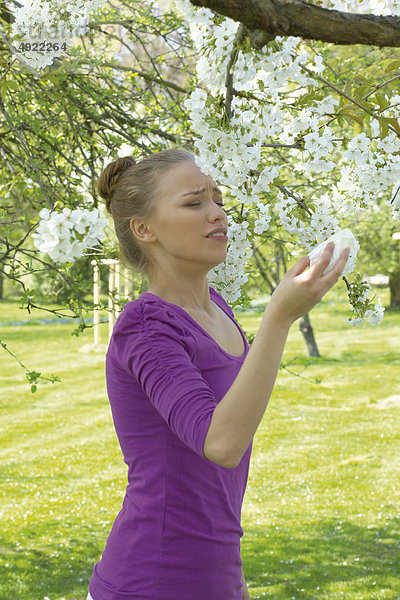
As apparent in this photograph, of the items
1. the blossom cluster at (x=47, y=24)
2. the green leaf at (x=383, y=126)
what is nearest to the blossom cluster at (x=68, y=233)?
the green leaf at (x=383, y=126)

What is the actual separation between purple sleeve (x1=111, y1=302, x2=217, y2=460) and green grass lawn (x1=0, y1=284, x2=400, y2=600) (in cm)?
244

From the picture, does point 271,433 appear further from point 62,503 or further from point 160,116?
point 160,116

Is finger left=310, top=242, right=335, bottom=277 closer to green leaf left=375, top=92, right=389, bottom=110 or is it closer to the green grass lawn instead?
green leaf left=375, top=92, right=389, bottom=110

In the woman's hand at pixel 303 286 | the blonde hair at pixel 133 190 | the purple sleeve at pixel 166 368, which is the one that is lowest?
the purple sleeve at pixel 166 368

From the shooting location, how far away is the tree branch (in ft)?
3.86

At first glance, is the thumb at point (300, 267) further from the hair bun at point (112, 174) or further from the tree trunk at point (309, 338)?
the tree trunk at point (309, 338)

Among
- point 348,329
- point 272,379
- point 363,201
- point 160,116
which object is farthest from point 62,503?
point 348,329

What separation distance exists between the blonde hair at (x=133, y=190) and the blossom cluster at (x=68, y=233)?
0.51 meters

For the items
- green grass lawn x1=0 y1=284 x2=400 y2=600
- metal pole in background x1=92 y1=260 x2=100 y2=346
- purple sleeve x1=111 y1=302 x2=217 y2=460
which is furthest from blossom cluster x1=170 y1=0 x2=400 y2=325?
green grass lawn x1=0 y1=284 x2=400 y2=600

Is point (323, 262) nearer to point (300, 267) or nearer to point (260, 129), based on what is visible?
point (300, 267)

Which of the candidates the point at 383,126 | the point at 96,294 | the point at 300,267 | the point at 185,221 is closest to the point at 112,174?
the point at 185,221

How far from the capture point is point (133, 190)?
5.59 feet

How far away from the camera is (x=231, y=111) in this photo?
1571mm

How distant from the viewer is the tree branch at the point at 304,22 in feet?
3.86
